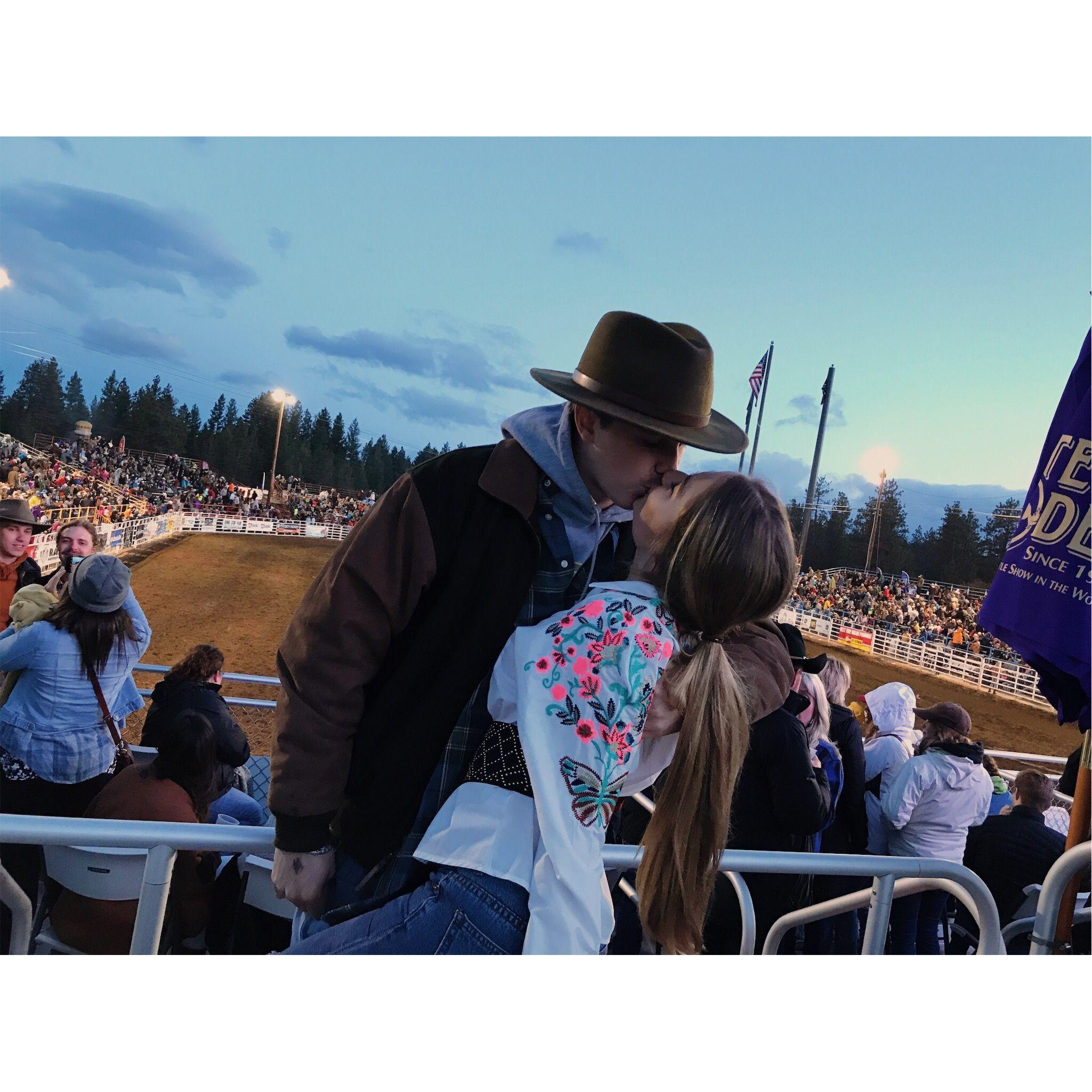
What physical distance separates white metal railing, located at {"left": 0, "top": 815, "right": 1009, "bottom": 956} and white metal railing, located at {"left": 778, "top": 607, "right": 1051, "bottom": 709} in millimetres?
15084

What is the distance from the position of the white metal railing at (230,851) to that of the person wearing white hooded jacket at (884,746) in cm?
134

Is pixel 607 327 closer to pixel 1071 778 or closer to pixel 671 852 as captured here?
pixel 671 852

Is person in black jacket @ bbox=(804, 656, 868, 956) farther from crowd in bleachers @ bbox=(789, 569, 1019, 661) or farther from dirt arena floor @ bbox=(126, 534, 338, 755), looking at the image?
crowd in bleachers @ bbox=(789, 569, 1019, 661)

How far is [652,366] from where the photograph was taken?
116 cm

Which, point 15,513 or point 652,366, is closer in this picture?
point 652,366

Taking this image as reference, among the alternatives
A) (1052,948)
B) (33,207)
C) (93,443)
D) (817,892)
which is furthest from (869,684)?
(33,207)

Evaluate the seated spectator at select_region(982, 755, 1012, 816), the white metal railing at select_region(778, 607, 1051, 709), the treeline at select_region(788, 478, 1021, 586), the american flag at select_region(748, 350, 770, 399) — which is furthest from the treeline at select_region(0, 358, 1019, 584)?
the seated spectator at select_region(982, 755, 1012, 816)

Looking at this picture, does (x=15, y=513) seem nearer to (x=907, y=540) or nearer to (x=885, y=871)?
(x=885, y=871)

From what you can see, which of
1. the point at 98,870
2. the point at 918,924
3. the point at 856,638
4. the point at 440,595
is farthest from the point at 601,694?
the point at 856,638

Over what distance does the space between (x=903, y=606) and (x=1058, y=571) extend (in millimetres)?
28629

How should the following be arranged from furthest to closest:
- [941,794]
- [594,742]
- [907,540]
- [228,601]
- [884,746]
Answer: [907,540], [228,601], [884,746], [941,794], [594,742]

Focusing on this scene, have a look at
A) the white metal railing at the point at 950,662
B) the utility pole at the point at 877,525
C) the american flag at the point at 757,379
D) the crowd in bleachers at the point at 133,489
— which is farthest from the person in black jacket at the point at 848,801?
the utility pole at the point at 877,525

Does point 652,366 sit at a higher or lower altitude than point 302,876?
higher

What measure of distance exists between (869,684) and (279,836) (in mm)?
17428
